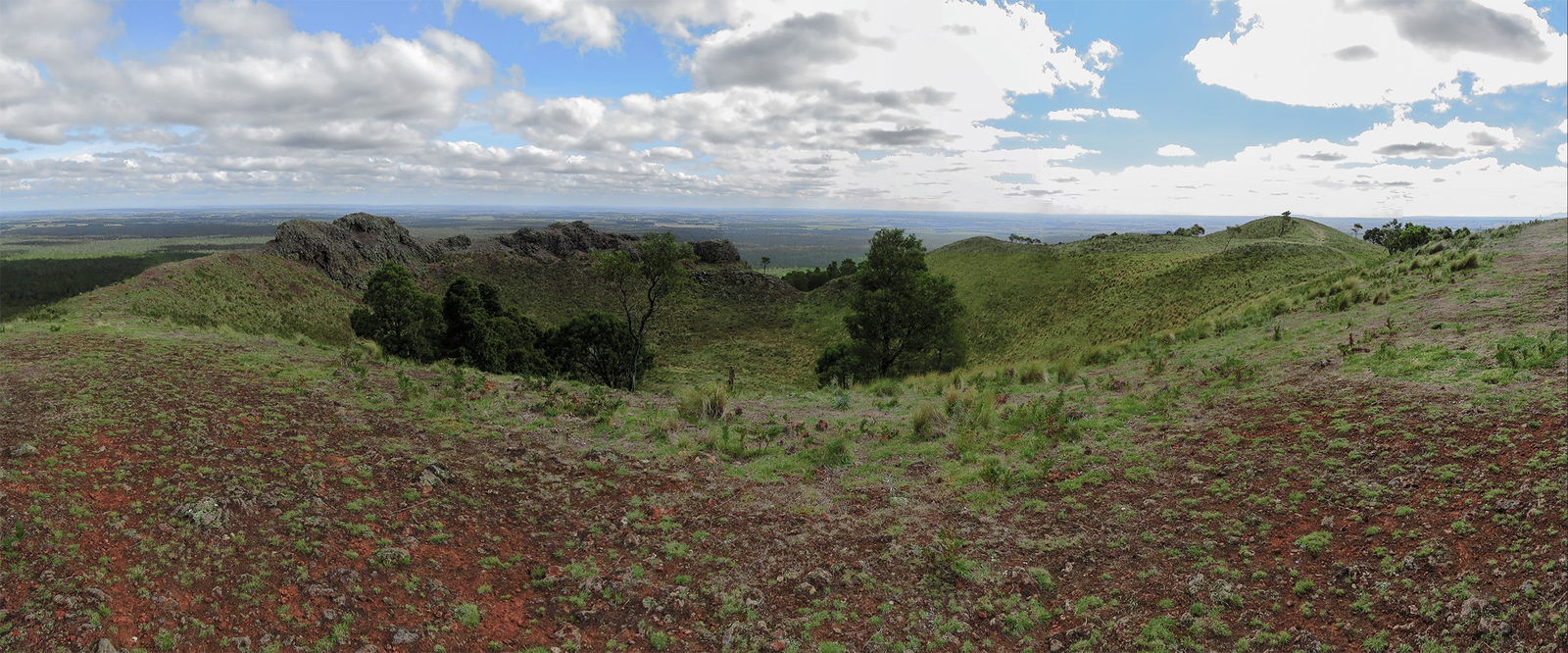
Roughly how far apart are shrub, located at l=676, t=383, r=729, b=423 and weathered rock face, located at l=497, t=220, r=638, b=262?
92.8 m

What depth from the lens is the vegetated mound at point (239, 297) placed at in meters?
41.6

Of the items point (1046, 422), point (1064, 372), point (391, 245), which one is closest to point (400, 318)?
point (1064, 372)

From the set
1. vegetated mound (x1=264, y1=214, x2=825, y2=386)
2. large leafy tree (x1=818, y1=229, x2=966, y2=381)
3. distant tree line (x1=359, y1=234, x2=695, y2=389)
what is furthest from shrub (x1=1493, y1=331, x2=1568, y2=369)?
vegetated mound (x1=264, y1=214, x2=825, y2=386)

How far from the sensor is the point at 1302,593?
6859 mm

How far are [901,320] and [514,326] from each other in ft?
82.5

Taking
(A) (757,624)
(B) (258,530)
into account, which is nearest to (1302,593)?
(A) (757,624)

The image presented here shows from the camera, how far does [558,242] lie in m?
111

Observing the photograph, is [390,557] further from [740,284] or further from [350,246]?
[350,246]

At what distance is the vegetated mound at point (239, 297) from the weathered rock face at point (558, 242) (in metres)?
35.5

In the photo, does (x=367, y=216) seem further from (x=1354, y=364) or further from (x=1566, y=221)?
(x=1566, y=221)

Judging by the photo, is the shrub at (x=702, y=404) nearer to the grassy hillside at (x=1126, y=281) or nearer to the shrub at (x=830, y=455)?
the shrub at (x=830, y=455)

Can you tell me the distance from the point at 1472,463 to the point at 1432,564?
9.78 ft

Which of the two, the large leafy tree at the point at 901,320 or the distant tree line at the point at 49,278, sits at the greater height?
the distant tree line at the point at 49,278

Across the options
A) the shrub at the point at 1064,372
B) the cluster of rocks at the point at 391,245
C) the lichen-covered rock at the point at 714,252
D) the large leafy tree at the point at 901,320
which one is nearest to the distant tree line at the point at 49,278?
the cluster of rocks at the point at 391,245
